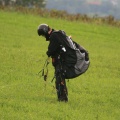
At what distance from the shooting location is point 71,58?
423 inches

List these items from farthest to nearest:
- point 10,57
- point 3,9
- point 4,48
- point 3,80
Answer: point 3,9 < point 4,48 < point 10,57 < point 3,80

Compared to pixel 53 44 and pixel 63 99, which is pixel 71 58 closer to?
pixel 53 44

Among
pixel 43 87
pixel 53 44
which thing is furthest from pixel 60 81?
pixel 43 87

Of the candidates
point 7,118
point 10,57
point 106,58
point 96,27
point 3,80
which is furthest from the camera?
point 96,27

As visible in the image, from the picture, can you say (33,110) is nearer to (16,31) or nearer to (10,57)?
(10,57)

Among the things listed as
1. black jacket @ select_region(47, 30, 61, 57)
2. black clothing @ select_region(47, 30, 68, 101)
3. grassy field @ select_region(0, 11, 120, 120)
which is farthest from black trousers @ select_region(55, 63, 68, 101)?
black jacket @ select_region(47, 30, 61, 57)

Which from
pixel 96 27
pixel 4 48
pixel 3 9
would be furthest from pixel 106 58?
pixel 3 9

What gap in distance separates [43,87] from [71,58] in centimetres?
262

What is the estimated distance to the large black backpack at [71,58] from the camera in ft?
35.0

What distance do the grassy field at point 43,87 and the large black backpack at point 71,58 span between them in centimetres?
86

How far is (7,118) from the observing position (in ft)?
30.2

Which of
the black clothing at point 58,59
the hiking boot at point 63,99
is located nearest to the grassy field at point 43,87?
the hiking boot at point 63,99

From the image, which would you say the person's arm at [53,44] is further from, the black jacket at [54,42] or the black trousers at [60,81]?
the black trousers at [60,81]

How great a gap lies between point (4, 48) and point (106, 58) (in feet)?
16.5
